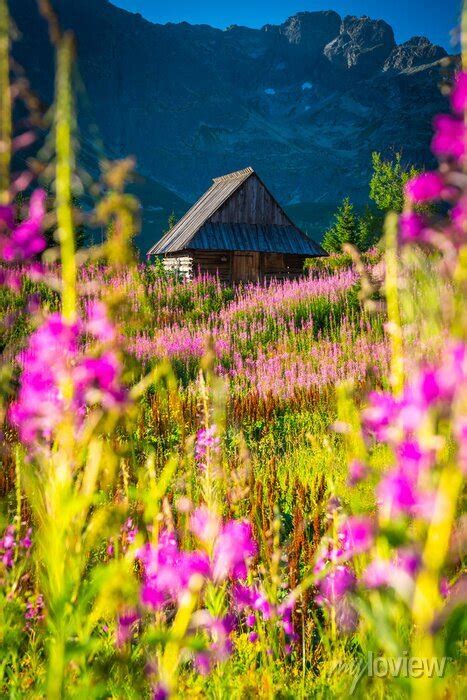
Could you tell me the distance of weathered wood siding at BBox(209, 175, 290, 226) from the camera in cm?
2345

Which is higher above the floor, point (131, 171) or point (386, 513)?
point (131, 171)

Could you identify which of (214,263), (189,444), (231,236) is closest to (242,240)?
(231,236)

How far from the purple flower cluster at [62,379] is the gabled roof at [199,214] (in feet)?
66.6

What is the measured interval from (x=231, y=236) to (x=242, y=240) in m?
0.51

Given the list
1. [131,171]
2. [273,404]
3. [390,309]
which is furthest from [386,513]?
[273,404]

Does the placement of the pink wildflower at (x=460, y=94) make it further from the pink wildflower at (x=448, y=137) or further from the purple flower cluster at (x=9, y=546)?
the purple flower cluster at (x=9, y=546)

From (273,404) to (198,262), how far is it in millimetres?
16524

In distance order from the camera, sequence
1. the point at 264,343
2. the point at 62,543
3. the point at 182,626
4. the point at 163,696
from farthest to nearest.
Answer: the point at 264,343 < the point at 163,696 < the point at 62,543 < the point at 182,626

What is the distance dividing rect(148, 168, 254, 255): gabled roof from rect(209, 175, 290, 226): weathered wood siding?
1.03ft

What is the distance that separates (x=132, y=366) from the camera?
1.07 m

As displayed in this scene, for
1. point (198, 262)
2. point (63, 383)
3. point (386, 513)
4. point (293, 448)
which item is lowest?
point (293, 448)

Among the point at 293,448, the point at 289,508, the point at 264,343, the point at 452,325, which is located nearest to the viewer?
the point at 452,325

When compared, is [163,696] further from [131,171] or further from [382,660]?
[131,171]

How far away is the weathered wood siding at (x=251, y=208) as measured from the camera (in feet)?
76.9
